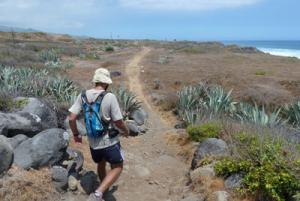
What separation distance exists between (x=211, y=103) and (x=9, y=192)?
281 inches

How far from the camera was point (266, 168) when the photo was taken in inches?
242

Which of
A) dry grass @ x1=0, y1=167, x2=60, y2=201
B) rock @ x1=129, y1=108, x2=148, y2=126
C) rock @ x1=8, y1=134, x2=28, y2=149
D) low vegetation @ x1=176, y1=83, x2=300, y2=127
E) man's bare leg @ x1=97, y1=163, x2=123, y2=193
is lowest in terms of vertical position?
rock @ x1=129, y1=108, x2=148, y2=126

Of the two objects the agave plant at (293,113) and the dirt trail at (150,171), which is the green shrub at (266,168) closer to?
the dirt trail at (150,171)

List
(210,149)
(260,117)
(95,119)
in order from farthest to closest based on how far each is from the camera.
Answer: (260,117) → (210,149) → (95,119)

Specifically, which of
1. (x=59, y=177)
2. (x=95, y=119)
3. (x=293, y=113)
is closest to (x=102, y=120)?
(x=95, y=119)

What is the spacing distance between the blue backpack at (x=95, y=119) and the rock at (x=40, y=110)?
273 centimetres

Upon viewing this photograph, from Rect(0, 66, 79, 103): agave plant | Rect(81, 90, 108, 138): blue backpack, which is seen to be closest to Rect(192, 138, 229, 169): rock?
Rect(81, 90, 108, 138): blue backpack

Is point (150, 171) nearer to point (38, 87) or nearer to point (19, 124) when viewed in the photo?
point (19, 124)

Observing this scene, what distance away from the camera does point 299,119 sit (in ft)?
36.9

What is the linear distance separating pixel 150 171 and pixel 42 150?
2274mm

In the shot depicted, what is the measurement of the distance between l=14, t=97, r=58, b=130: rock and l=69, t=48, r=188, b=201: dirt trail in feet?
5.26

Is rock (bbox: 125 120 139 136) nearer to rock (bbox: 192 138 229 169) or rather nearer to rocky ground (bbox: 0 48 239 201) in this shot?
rocky ground (bbox: 0 48 239 201)

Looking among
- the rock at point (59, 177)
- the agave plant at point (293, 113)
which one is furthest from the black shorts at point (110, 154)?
the agave plant at point (293, 113)

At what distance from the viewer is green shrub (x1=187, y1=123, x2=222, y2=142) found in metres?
9.14
